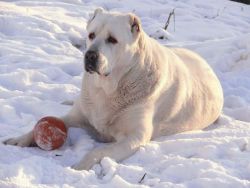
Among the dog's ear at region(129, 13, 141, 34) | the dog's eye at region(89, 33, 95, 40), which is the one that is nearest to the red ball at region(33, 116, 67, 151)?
the dog's eye at region(89, 33, 95, 40)

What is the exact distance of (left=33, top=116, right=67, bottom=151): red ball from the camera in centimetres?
463

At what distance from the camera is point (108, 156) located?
14.8 ft

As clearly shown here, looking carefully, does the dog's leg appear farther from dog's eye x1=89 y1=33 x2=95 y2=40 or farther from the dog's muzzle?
dog's eye x1=89 y1=33 x2=95 y2=40

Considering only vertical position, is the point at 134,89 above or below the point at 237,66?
above

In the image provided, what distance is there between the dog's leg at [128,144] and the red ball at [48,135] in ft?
1.15

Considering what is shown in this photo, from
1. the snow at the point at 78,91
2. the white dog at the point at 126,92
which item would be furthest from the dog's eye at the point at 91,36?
the snow at the point at 78,91

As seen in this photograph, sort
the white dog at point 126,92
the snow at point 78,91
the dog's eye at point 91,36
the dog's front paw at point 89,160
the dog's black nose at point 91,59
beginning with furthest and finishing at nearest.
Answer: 1. the dog's eye at point 91,36
2. the white dog at point 126,92
3. the dog's black nose at point 91,59
4. the dog's front paw at point 89,160
5. the snow at point 78,91

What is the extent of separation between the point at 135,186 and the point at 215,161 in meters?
0.82

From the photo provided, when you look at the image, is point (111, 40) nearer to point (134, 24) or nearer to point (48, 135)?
point (134, 24)

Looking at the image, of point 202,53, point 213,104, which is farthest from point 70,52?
point 213,104

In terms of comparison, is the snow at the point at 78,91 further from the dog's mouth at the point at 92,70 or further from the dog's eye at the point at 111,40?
the dog's eye at the point at 111,40

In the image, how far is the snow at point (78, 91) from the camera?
4035 mm

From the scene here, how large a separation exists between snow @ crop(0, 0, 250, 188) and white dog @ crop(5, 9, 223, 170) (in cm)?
14

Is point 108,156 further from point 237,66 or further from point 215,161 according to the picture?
point 237,66
